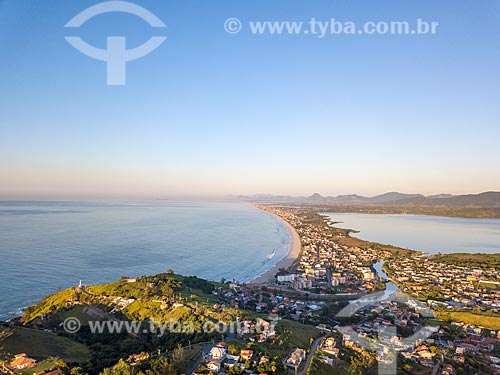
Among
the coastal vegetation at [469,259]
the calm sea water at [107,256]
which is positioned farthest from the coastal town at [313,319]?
the calm sea water at [107,256]

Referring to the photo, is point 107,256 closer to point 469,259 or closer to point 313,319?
point 313,319

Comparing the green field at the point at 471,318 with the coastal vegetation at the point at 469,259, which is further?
the coastal vegetation at the point at 469,259

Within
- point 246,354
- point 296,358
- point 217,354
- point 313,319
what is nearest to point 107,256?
point 313,319

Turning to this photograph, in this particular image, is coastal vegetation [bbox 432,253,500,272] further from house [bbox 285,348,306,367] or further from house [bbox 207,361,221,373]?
house [bbox 207,361,221,373]

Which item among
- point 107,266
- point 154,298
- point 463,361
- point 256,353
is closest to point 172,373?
point 256,353

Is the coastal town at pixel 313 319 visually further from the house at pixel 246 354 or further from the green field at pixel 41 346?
the green field at pixel 41 346

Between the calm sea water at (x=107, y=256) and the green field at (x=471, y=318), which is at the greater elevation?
the calm sea water at (x=107, y=256)

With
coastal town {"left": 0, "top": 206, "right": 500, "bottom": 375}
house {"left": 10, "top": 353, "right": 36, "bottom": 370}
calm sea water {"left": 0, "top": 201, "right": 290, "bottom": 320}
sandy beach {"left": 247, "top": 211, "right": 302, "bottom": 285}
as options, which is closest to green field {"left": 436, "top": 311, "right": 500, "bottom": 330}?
coastal town {"left": 0, "top": 206, "right": 500, "bottom": 375}
